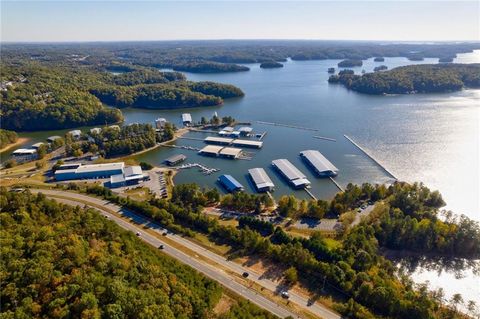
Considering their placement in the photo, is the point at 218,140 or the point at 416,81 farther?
the point at 416,81

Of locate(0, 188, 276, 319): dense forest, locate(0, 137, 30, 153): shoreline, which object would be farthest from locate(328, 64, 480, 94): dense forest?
locate(0, 188, 276, 319): dense forest

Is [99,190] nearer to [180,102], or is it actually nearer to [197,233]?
[197,233]

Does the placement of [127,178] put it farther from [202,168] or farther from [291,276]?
[291,276]

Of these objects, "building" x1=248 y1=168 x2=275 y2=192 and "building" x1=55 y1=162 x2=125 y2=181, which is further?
"building" x1=55 y1=162 x2=125 y2=181

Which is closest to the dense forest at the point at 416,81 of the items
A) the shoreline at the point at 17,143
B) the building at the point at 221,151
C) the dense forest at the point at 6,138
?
the building at the point at 221,151

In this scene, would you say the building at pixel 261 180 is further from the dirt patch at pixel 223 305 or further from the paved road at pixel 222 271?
the dirt patch at pixel 223 305

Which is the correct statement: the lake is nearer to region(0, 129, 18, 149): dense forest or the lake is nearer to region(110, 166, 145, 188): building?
region(0, 129, 18, 149): dense forest

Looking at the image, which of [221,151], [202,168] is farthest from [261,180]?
[221,151]
